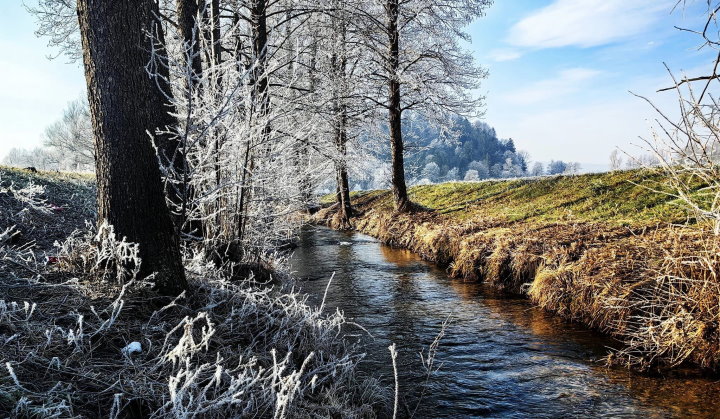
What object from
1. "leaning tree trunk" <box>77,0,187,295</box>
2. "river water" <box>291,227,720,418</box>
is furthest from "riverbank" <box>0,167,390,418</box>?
"river water" <box>291,227,720,418</box>

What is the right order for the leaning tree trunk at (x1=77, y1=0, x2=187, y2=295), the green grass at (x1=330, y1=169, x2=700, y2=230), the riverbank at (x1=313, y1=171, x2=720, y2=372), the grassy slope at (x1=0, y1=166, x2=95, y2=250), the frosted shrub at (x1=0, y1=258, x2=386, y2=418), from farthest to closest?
the green grass at (x1=330, y1=169, x2=700, y2=230) → the grassy slope at (x1=0, y1=166, x2=95, y2=250) → the riverbank at (x1=313, y1=171, x2=720, y2=372) → the leaning tree trunk at (x1=77, y1=0, x2=187, y2=295) → the frosted shrub at (x1=0, y1=258, x2=386, y2=418)

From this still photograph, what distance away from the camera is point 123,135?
3.56 m

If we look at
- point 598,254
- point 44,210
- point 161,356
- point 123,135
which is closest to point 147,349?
point 161,356

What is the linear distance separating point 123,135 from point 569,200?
30.3 ft

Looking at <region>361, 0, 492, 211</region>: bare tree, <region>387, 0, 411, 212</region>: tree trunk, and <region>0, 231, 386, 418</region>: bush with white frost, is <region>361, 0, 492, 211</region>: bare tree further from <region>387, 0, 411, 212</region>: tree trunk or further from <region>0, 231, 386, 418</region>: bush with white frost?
<region>0, 231, 386, 418</region>: bush with white frost

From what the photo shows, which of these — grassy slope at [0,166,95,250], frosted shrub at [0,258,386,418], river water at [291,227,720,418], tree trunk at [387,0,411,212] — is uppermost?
tree trunk at [387,0,411,212]

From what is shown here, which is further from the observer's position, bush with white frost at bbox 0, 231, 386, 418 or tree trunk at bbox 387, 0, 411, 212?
tree trunk at bbox 387, 0, 411, 212

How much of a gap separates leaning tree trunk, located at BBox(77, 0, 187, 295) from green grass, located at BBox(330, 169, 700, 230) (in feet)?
16.3

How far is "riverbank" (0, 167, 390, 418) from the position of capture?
2.31 m

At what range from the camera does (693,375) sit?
3896 mm

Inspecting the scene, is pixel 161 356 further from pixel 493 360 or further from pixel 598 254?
pixel 598 254

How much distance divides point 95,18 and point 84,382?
108 inches

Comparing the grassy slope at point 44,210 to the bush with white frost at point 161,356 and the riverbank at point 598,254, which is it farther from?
the riverbank at point 598,254

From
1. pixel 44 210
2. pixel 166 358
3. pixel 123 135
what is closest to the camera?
pixel 166 358
